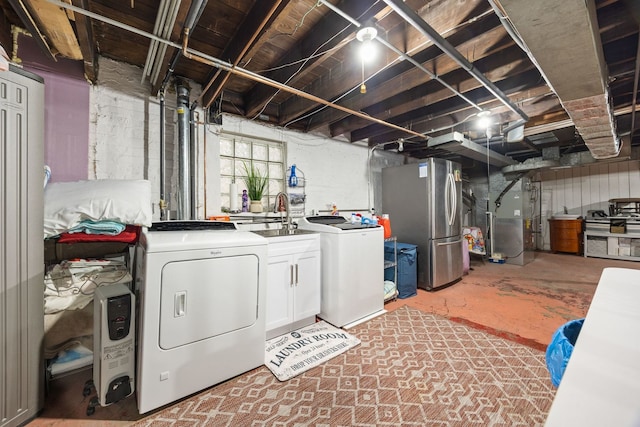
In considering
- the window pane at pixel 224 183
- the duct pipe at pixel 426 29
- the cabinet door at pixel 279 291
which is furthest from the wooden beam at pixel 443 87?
the cabinet door at pixel 279 291

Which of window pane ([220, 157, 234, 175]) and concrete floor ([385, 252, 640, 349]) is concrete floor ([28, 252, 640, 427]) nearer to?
concrete floor ([385, 252, 640, 349])

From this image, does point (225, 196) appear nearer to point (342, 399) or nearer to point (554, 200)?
point (342, 399)

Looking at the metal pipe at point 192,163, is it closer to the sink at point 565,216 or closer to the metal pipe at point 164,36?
the metal pipe at point 164,36

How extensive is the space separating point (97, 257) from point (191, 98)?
1.81 m

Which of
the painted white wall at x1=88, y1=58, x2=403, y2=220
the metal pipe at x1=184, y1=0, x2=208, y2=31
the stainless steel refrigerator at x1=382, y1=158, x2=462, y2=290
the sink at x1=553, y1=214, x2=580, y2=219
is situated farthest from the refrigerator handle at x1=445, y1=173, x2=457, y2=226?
the sink at x1=553, y1=214, x2=580, y2=219

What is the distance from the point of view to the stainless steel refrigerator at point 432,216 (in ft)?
12.2

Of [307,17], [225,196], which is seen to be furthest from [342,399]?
[307,17]

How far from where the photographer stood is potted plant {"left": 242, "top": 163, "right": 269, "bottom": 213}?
3.13 meters

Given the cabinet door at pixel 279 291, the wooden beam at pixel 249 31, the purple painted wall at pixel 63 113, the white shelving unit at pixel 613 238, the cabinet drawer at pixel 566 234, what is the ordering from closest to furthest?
the wooden beam at pixel 249 31, the purple painted wall at pixel 63 113, the cabinet door at pixel 279 291, the white shelving unit at pixel 613 238, the cabinet drawer at pixel 566 234

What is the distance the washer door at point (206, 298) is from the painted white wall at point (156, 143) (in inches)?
52.1

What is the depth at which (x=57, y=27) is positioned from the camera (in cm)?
173

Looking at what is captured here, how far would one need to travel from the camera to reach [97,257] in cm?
208

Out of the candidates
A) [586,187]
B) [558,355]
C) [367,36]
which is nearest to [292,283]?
[558,355]

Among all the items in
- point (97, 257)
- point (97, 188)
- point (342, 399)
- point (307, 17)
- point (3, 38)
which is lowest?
point (342, 399)
